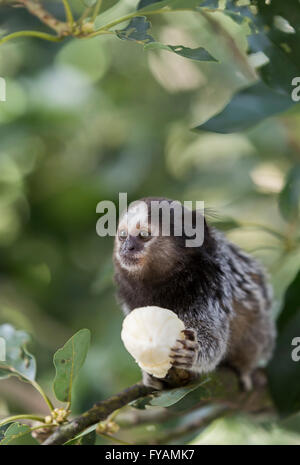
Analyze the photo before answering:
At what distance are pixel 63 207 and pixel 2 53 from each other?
730 millimetres

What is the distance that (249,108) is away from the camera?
Result: 1312 millimetres

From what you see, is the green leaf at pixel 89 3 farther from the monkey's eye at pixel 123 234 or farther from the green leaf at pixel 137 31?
the monkey's eye at pixel 123 234

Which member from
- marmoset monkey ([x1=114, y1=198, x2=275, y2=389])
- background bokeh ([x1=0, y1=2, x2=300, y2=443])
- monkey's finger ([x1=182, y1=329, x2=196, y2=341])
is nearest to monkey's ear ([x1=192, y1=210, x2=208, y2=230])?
marmoset monkey ([x1=114, y1=198, x2=275, y2=389])

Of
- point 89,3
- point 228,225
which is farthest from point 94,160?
point 89,3

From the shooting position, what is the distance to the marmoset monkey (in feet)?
3.43

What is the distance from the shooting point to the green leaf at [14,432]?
0.98m

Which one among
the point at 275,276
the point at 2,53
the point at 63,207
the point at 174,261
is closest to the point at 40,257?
the point at 63,207

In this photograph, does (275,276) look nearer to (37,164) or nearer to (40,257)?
(40,257)

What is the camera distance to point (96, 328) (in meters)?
2.38

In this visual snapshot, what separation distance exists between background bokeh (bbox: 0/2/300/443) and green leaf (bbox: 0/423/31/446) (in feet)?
3.49

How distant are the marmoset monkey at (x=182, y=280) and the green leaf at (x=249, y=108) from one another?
0.22 metres

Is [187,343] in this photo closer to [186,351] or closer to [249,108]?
[186,351]

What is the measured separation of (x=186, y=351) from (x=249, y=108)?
62 centimetres
